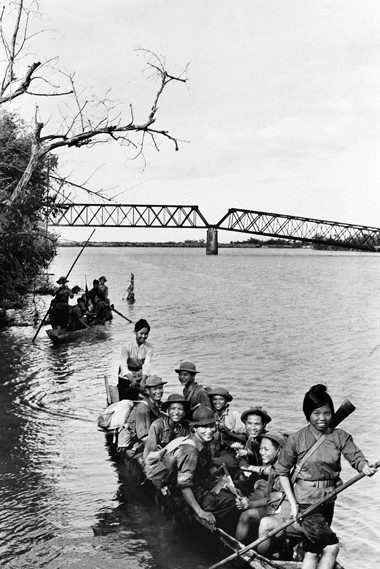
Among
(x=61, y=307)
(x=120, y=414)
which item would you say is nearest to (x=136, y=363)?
(x=120, y=414)

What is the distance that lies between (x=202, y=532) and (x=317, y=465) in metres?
2.53

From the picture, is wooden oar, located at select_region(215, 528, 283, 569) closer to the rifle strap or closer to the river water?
the river water

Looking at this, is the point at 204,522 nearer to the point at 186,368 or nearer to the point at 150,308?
the point at 186,368

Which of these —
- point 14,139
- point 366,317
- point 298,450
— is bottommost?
point 366,317

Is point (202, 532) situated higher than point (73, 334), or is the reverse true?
point (202, 532)

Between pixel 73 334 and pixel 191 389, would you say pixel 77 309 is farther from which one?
pixel 191 389

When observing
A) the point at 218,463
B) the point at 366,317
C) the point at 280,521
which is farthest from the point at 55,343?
the point at 366,317

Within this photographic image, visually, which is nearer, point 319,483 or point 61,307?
point 319,483

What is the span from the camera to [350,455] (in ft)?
20.2

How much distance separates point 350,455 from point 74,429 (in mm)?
9078

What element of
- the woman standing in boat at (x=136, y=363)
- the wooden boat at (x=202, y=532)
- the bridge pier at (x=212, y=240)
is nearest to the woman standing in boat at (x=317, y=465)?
the wooden boat at (x=202, y=532)

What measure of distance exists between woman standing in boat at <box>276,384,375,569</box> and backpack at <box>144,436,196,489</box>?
212 centimetres

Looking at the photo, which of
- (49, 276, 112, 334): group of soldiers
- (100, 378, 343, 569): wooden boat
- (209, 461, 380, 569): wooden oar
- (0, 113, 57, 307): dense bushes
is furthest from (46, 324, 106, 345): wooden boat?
(209, 461, 380, 569): wooden oar

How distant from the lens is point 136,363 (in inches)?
504
